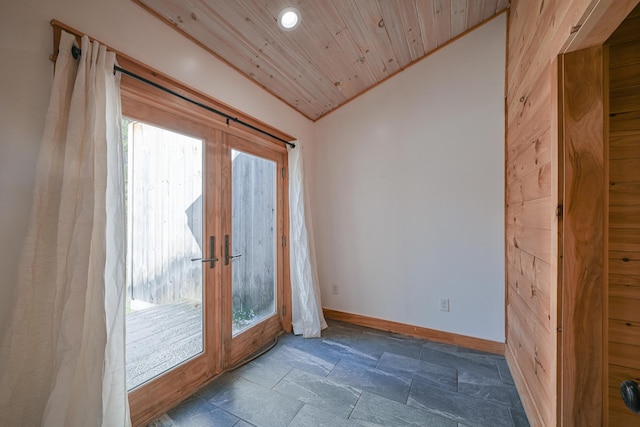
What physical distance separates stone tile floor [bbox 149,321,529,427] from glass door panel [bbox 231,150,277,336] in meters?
0.44

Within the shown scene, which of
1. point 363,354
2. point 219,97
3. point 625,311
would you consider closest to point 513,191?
point 625,311

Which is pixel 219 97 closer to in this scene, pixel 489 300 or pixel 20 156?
pixel 20 156

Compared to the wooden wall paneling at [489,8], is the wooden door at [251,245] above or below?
below

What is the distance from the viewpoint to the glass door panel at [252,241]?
6.87 feet

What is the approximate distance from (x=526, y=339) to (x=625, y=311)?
1.93ft

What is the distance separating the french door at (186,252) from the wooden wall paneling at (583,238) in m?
2.09

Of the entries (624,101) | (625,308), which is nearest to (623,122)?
(624,101)

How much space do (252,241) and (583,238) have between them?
221 cm

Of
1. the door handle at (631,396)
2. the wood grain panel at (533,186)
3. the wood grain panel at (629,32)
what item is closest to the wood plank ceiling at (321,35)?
the wood grain panel at (629,32)

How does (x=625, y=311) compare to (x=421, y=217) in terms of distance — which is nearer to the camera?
(x=625, y=311)

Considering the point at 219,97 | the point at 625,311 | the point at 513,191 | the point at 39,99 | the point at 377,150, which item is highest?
the point at 219,97

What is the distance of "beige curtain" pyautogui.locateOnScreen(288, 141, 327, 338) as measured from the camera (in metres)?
2.49

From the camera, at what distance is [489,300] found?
86.0 inches

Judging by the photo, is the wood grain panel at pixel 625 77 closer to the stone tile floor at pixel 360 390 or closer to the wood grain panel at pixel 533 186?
the wood grain panel at pixel 533 186
